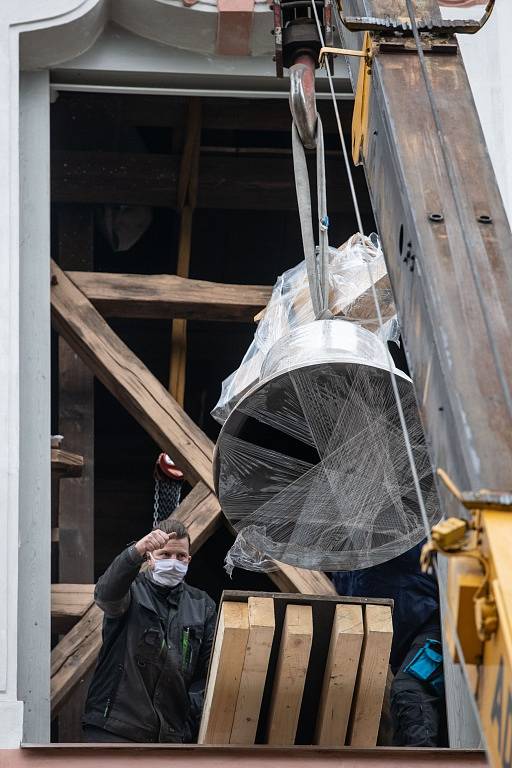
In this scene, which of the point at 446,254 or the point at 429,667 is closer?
the point at 446,254

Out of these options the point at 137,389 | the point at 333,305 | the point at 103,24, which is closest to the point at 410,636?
the point at 333,305

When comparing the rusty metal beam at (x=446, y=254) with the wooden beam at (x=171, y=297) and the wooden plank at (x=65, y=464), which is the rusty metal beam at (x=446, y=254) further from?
the wooden beam at (x=171, y=297)

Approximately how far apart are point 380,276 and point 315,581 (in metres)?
1.76

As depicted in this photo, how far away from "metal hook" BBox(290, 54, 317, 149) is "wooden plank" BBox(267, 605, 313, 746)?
5.59 ft

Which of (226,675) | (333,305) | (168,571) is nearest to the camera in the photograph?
(226,675)

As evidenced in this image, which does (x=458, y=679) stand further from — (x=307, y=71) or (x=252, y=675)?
(x=307, y=71)

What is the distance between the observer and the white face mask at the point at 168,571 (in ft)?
21.0

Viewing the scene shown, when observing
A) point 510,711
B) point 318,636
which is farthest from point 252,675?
point 510,711

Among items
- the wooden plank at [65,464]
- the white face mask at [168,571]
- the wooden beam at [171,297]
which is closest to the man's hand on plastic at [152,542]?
the white face mask at [168,571]

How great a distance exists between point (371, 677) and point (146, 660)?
97 cm

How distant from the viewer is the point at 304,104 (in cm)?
542

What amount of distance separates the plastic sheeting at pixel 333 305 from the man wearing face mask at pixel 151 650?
25.6 inches

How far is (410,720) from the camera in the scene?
6457mm

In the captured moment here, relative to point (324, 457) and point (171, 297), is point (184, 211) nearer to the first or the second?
point (171, 297)
